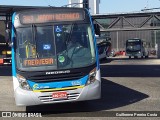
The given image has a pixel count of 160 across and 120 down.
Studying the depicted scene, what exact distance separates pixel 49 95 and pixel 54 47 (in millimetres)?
1377

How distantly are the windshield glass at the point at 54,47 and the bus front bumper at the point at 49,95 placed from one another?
2.12ft

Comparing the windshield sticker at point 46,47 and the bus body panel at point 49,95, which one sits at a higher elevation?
the windshield sticker at point 46,47

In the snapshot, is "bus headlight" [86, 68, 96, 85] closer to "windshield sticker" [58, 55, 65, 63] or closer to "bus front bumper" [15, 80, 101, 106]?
"bus front bumper" [15, 80, 101, 106]

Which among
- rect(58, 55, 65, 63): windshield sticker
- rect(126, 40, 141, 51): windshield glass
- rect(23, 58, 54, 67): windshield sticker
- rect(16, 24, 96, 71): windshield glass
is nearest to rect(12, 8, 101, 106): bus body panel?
rect(23, 58, 54, 67): windshield sticker

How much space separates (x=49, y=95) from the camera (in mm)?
9812

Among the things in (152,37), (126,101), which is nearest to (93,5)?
(126,101)

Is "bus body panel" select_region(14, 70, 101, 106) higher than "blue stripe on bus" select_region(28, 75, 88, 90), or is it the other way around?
"blue stripe on bus" select_region(28, 75, 88, 90)

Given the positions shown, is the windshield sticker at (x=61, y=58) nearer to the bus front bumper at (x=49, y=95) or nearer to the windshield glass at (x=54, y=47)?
the windshield glass at (x=54, y=47)

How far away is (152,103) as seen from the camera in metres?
11.2

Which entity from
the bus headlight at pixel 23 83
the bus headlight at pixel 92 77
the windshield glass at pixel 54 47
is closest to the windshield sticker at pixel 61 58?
the windshield glass at pixel 54 47

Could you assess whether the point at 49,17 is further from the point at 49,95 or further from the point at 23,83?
the point at 49,95

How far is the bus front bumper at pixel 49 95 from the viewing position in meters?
9.78

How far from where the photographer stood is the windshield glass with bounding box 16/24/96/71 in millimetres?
10219

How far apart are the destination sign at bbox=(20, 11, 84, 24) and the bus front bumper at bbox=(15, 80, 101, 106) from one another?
1.96 meters
